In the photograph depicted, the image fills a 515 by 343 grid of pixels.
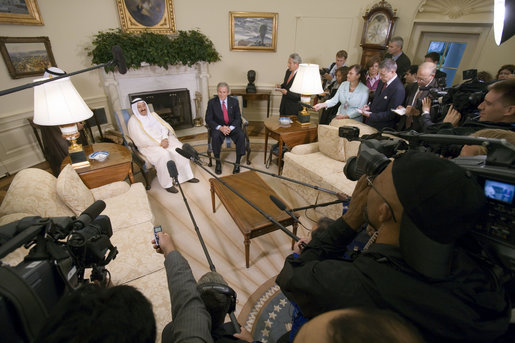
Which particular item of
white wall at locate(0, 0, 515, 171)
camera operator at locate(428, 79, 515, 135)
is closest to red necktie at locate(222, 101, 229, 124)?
white wall at locate(0, 0, 515, 171)

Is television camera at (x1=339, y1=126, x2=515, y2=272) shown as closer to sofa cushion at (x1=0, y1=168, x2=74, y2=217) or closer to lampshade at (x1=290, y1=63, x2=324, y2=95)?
sofa cushion at (x1=0, y1=168, x2=74, y2=217)

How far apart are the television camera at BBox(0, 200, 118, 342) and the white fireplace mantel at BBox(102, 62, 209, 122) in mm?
4559

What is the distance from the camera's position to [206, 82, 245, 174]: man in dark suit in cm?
407

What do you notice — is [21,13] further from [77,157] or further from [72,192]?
[72,192]

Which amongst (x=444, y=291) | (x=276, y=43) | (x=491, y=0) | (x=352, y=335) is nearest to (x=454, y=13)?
(x=491, y=0)

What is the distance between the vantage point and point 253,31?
18.6ft

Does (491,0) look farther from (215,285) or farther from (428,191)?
(215,285)

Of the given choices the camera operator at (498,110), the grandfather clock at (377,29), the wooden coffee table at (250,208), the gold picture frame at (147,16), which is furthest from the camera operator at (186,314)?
the grandfather clock at (377,29)

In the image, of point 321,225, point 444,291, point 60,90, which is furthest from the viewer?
point 60,90

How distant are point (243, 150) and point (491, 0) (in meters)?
4.81

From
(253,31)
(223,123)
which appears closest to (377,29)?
(253,31)

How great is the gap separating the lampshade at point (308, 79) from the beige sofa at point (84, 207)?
2.54 m

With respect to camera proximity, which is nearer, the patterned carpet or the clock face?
the patterned carpet

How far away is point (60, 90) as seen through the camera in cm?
228
